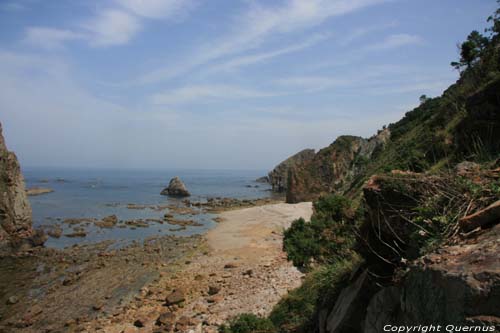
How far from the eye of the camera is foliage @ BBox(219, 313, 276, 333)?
880 centimetres

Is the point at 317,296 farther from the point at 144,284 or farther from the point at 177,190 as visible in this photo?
the point at 177,190

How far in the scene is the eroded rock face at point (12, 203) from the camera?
27.0 m

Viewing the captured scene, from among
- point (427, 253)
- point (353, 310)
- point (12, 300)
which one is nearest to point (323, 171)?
point (12, 300)

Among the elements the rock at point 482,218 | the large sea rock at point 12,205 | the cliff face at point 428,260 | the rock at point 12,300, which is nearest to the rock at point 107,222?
the large sea rock at point 12,205

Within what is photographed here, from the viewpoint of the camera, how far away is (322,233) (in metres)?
10.9

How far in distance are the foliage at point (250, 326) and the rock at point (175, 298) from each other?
4943 millimetres

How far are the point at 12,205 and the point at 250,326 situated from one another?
3002 cm

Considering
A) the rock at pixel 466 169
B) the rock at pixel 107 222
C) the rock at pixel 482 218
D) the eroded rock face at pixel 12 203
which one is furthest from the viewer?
the rock at pixel 107 222

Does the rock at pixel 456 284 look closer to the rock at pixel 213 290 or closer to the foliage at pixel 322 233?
the foliage at pixel 322 233

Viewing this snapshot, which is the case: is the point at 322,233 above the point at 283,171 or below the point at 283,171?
below

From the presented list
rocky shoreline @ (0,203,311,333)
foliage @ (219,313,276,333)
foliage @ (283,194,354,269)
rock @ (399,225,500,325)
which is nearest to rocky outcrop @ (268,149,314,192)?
rocky shoreline @ (0,203,311,333)

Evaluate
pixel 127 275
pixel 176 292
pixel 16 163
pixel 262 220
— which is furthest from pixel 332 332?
pixel 16 163

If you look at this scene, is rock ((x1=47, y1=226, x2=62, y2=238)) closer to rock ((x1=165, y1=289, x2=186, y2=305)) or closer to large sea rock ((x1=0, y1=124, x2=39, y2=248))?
large sea rock ((x1=0, y1=124, x2=39, y2=248))

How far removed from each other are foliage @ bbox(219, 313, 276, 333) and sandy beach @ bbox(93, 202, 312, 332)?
1.39 m
